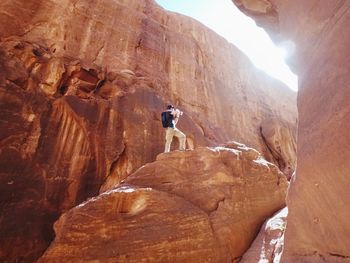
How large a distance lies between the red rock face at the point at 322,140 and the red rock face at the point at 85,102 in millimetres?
9353

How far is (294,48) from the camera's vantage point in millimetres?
5047

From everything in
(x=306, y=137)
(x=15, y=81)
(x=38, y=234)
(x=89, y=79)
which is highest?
(x=89, y=79)

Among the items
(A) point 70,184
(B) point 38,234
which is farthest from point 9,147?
(B) point 38,234

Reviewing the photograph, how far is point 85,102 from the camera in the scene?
1453 cm

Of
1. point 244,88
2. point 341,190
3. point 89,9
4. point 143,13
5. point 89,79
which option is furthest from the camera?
point 244,88

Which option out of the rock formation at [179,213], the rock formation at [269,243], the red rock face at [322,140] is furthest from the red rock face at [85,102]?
the red rock face at [322,140]

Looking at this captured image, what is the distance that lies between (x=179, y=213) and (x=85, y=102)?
8975mm

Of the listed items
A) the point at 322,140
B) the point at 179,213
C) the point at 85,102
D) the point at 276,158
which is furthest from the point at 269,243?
the point at 276,158

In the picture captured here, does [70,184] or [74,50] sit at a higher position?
[74,50]

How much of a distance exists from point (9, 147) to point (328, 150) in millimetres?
11289

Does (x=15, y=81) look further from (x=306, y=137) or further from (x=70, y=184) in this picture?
(x=306, y=137)

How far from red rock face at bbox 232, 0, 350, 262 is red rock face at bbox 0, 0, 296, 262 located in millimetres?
9353

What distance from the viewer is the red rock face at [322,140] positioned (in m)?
3.53

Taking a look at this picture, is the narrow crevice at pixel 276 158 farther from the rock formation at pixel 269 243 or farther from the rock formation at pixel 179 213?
the rock formation at pixel 269 243
